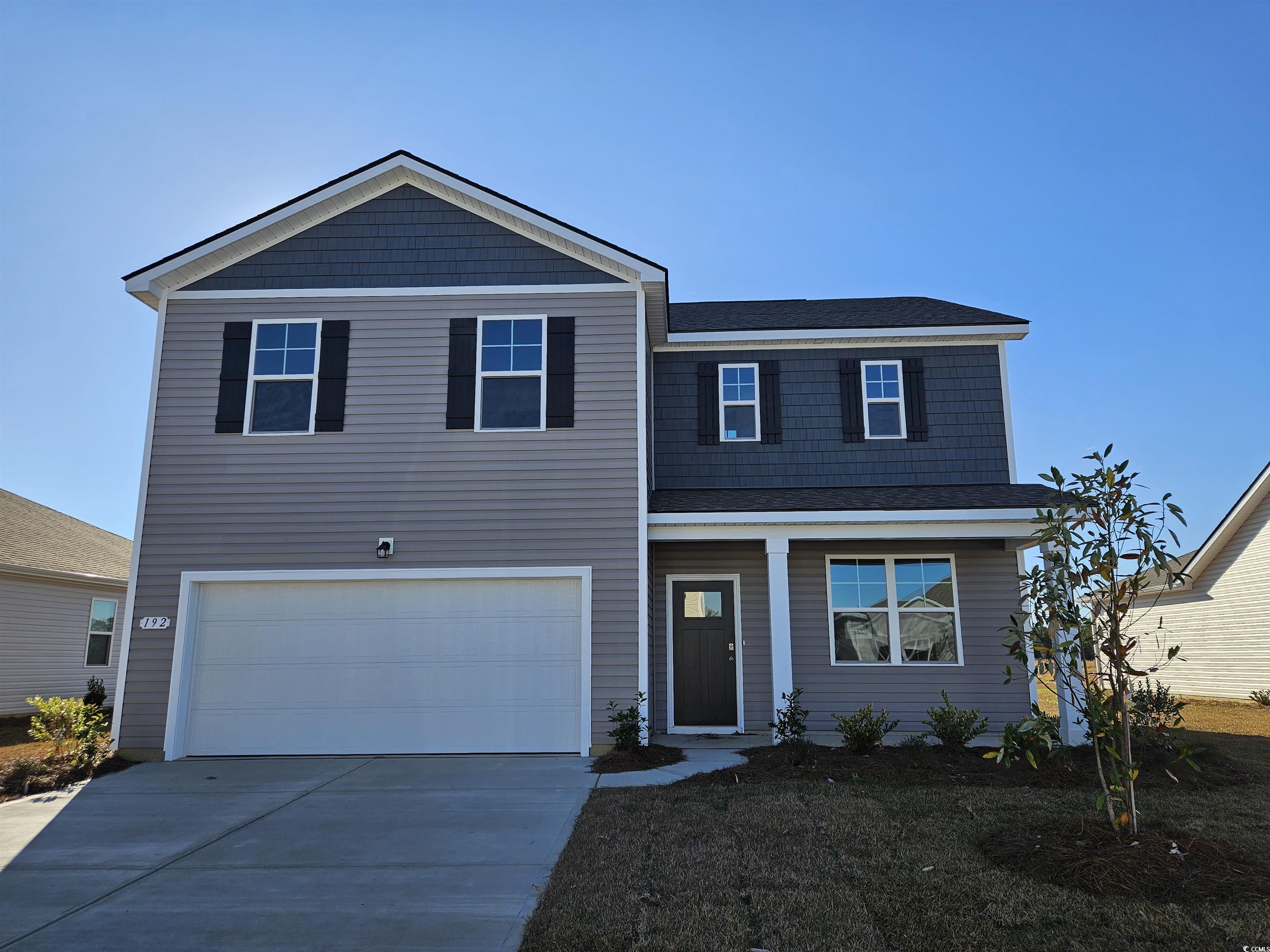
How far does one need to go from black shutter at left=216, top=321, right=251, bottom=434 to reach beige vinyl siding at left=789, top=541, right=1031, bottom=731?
7292mm

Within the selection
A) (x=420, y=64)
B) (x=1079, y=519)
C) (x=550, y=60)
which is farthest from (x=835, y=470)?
(x=420, y=64)

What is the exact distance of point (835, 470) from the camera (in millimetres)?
11398

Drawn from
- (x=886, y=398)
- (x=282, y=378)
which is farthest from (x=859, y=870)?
(x=282, y=378)

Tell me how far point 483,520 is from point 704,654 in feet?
11.8

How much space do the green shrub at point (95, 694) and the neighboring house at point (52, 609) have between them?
457 millimetres

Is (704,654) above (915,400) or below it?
below

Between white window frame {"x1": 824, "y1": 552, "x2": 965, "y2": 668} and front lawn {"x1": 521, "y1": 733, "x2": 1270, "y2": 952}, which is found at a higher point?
white window frame {"x1": 824, "y1": 552, "x2": 965, "y2": 668}

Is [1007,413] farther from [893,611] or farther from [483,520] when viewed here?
[483,520]

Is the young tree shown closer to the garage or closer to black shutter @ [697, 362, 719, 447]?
the garage

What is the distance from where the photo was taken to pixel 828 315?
1275cm

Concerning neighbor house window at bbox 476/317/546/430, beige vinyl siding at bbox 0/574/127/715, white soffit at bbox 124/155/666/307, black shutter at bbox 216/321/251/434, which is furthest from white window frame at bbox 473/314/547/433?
beige vinyl siding at bbox 0/574/127/715

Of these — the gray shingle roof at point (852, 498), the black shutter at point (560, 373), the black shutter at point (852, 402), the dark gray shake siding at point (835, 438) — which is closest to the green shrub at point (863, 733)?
the gray shingle roof at point (852, 498)

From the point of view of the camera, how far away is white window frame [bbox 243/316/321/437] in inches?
391

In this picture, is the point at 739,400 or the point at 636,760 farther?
the point at 739,400
